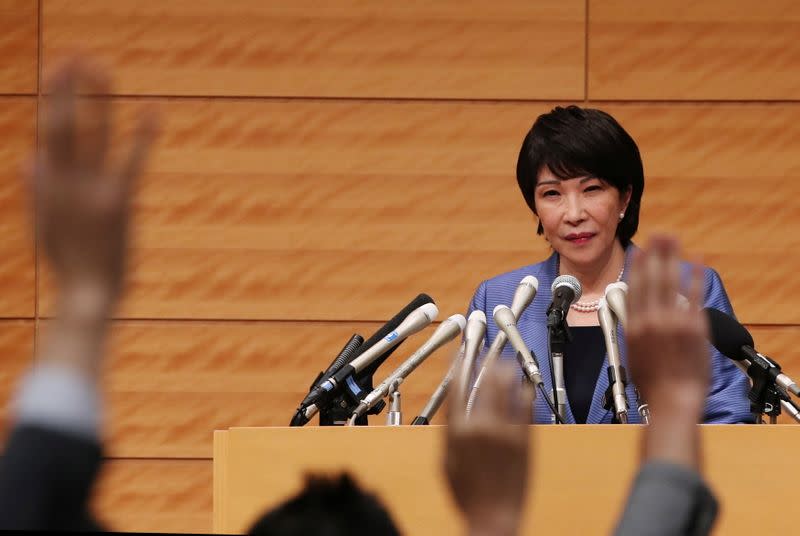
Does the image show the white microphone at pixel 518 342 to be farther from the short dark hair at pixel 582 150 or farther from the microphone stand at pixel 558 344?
the short dark hair at pixel 582 150

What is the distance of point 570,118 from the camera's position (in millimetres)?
A: 2871

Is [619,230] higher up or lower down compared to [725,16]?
lower down

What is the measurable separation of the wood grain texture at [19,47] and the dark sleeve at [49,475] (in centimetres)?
388

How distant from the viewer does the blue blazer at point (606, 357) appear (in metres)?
2.27

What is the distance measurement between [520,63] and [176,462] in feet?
6.02

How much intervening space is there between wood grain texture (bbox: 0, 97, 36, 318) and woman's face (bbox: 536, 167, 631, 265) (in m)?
2.14

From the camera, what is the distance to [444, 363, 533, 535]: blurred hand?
2.29 ft

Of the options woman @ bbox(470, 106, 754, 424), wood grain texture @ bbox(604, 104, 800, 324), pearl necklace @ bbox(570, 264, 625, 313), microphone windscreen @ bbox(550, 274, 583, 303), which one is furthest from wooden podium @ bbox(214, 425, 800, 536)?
wood grain texture @ bbox(604, 104, 800, 324)

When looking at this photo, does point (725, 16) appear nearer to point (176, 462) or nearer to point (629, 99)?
point (629, 99)

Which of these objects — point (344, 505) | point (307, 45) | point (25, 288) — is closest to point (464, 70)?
point (307, 45)

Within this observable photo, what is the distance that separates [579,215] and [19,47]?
2368 mm

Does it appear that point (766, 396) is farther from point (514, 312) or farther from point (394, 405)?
point (394, 405)

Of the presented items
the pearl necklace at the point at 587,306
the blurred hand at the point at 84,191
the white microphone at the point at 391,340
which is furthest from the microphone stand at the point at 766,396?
the blurred hand at the point at 84,191

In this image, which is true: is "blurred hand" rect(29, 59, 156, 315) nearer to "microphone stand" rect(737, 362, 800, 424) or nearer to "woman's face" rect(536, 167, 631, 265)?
"microphone stand" rect(737, 362, 800, 424)
